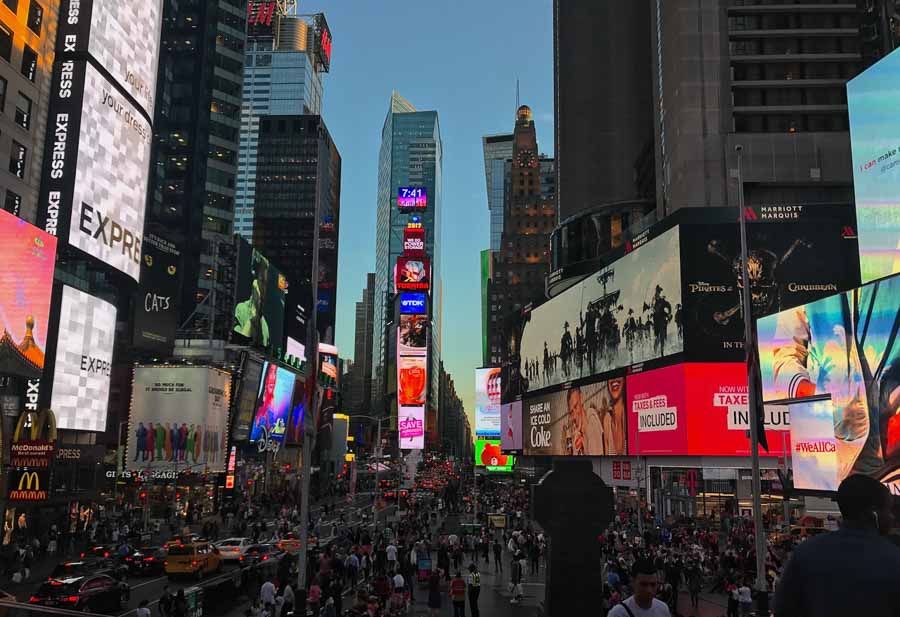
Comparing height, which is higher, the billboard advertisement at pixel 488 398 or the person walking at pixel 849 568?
the billboard advertisement at pixel 488 398

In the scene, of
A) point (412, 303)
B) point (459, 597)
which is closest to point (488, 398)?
point (412, 303)

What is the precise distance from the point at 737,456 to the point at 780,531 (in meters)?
11.9

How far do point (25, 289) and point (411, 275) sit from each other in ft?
337

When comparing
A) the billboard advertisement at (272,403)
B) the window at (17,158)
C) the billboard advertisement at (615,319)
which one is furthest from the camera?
the billboard advertisement at (272,403)

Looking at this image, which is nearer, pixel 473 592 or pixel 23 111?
pixel 473 592

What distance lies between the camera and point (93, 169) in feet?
172

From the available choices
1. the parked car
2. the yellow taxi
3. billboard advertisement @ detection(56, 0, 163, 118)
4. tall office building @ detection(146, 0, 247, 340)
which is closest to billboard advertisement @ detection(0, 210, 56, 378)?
billboard advertisement @ detection(56, 0, 163, 118)

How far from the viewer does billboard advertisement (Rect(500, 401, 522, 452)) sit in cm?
10375

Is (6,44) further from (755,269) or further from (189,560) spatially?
(755,269)

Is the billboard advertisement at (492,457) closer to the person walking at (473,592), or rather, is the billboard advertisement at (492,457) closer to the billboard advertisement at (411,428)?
the billboard advertisement at (411,428)

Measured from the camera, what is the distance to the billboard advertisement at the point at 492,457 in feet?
406

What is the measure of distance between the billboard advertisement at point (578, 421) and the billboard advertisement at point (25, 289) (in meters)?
43.3

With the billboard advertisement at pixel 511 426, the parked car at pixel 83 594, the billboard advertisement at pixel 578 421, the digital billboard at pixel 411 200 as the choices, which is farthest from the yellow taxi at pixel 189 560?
the digital billboard at pixel 411 200

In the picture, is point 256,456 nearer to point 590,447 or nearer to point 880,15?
point 590,447
